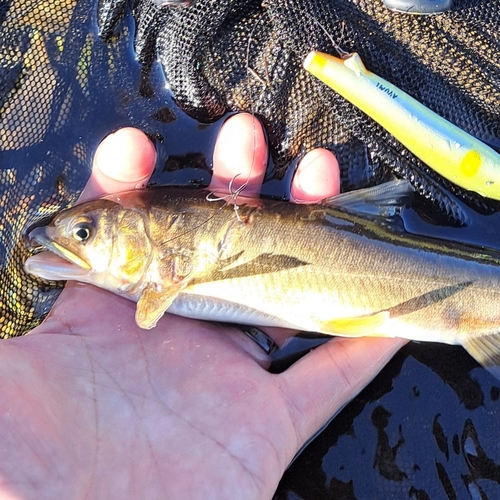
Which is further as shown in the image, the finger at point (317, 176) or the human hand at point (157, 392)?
the finger at point (317, 176)

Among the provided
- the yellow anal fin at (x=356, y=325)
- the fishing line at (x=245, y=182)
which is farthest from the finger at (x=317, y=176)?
the yellow anal fin at (x=356, y=325)

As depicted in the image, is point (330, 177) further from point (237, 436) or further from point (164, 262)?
point (237, 436)

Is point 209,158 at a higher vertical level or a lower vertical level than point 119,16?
lower

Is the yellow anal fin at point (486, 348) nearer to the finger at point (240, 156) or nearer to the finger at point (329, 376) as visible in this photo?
the finger at point (329, 376)

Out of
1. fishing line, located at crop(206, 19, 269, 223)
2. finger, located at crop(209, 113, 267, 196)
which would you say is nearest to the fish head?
fishing line, located at crop(206, 19, 269, 223)

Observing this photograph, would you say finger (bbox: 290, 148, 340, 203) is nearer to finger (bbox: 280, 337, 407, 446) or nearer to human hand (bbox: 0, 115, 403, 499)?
human hand (bbox: 0, 115, 403, 499)

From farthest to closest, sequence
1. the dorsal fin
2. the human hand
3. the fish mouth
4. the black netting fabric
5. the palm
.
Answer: the dorsal fin
the black netting fabric
the fish mouth
the palm
the human hand

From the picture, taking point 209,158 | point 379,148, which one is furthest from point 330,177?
point 209,158
